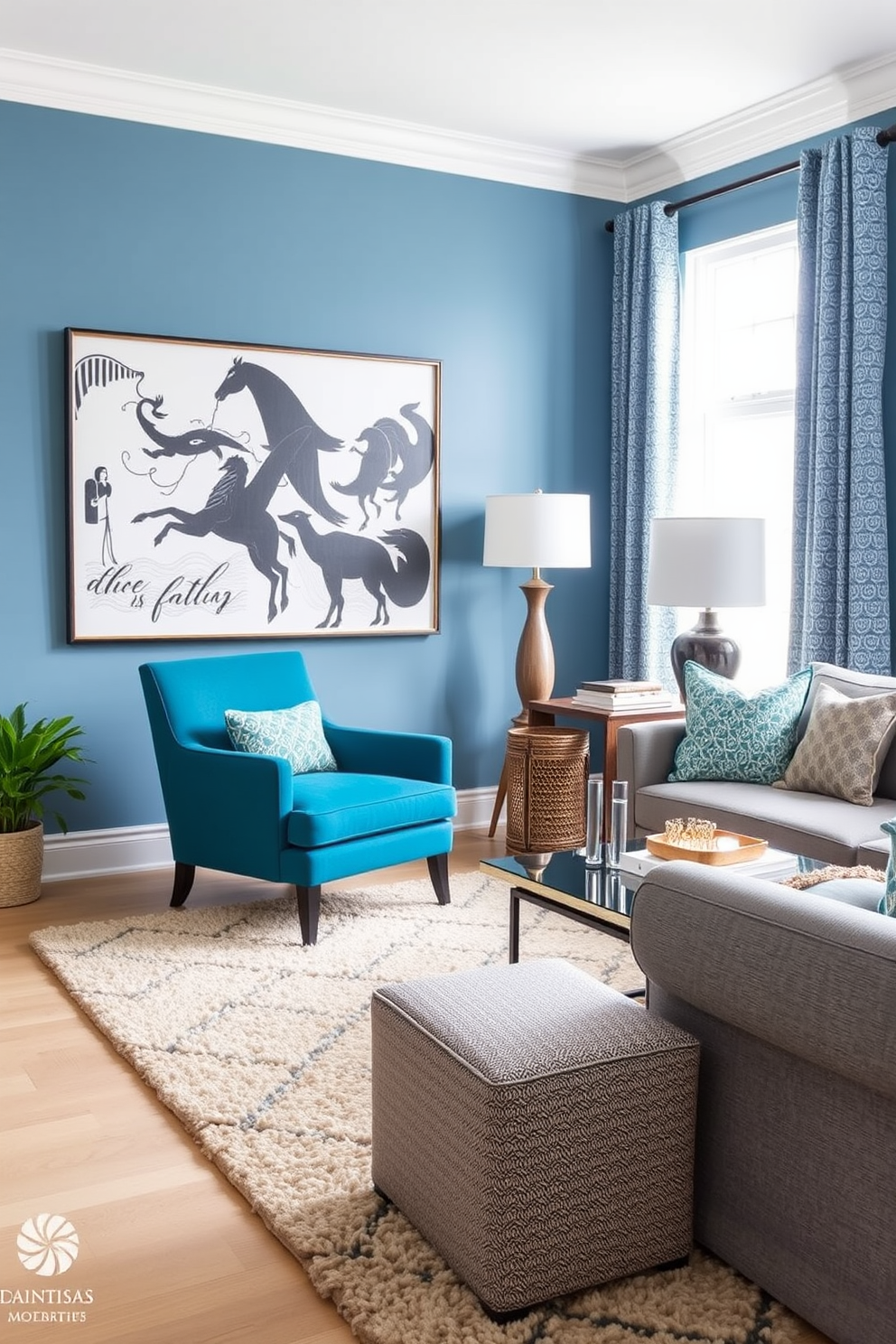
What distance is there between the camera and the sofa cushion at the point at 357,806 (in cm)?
375

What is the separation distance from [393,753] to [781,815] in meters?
1.38

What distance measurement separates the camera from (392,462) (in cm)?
516

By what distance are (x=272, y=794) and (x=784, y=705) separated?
5.66 ft

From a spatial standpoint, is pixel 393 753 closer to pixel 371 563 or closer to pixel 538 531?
pixel 371 563

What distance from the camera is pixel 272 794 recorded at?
376 cm

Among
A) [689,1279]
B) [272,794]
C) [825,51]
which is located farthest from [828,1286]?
[825,51]

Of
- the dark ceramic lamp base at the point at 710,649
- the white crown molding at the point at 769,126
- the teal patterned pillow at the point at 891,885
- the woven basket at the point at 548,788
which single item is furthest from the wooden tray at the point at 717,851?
the white crown molding at the point at 769,126

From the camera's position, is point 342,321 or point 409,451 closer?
point 342,321

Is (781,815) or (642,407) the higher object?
(642,407)

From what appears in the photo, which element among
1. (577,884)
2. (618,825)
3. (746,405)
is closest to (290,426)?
(746,405)

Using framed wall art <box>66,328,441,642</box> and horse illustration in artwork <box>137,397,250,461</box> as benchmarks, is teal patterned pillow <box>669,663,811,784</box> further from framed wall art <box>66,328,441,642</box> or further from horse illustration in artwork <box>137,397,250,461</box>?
horse illustration in artwork <box>137,397,250,461</box>

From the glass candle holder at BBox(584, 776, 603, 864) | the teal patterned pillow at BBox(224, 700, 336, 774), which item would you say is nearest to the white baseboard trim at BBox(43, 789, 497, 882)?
the teal patterned pillow at BBox(224, 700, 336, 774)

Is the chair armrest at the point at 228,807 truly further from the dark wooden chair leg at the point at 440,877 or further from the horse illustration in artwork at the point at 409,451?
the horse illustration in artwork at the point at 409,451

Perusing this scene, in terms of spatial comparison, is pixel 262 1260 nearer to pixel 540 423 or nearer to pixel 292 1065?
pixel 292 1065
